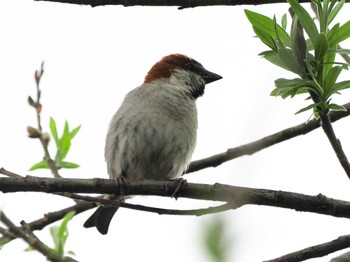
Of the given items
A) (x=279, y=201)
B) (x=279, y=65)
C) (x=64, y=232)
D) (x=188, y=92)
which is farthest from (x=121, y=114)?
(x=64, y=232)

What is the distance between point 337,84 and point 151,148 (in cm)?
272

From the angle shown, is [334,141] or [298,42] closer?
[298,42]

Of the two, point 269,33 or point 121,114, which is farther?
point 121,114

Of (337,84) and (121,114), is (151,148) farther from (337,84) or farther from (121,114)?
(337,84)

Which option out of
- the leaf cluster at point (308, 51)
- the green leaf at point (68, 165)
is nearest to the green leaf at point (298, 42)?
the leaf cluster at point (308, 51)

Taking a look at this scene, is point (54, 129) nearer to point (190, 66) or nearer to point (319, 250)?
point (319, 250)

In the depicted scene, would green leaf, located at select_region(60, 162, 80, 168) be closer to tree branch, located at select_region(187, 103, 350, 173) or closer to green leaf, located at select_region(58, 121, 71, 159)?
green leaf, located at select_region(58, 121, 71, 159)

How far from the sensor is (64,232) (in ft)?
6.86

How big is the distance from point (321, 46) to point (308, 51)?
0.38ft

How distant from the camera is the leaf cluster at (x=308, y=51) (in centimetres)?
248

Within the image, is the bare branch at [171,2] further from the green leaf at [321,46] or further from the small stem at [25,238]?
the small stem at [25,238]

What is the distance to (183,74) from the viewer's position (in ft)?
21.5

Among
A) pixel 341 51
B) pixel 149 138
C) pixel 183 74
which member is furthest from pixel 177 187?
pixel 183 74

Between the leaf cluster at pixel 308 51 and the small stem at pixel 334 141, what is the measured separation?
45mm
